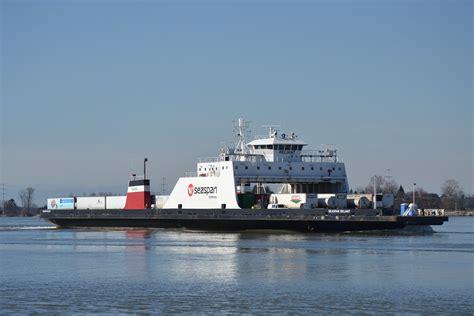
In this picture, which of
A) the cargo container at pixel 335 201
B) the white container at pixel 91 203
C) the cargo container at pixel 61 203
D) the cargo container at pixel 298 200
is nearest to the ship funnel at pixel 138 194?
the white container at pixel 91 203

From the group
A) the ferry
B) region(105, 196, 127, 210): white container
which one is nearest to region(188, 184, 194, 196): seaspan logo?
the ferry

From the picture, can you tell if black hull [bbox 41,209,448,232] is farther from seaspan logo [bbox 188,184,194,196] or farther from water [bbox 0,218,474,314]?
water [bbox 0,218,474,314]

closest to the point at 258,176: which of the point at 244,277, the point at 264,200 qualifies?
the point at 264,200

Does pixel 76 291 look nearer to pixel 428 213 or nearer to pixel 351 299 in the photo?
pixel 351 299

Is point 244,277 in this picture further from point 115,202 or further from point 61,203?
point 61,203

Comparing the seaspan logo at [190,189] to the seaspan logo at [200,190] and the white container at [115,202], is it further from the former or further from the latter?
the white container at [115,202]

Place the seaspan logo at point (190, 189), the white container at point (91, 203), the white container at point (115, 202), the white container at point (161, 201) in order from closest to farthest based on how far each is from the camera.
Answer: the seaspan logo at point (190, 189)
the white container at point (161, 201)
the white container at point (115, 202)
the white container at point (91, 203)

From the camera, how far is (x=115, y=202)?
241ft

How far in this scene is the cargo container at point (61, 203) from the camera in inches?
3034

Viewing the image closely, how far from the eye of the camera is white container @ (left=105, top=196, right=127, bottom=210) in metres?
72.6

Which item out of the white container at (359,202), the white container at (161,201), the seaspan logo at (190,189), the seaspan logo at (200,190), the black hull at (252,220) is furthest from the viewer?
the white container at (161,201)

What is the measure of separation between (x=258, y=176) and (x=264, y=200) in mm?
1899

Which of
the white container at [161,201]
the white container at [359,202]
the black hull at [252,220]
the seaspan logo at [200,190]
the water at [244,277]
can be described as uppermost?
the seaspan logo at [200,190]

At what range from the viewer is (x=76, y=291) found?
28.8m
